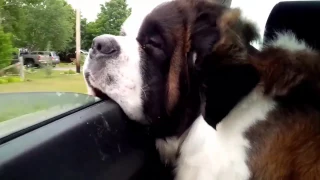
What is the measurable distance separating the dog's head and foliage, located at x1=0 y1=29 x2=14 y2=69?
0.83 ft

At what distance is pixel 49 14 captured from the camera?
4.26ft

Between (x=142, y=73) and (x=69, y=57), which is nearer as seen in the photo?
(x=142, y=73)

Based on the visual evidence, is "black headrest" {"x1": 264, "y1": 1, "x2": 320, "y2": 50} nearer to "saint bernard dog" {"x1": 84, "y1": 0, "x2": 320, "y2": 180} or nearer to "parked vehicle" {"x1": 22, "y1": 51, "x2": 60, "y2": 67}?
"saint bernard dog" {"x1": 84, "y1": 0, "x2": 320, "y2": 180}

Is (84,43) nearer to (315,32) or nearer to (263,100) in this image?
(263,100)

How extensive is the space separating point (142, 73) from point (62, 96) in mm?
283

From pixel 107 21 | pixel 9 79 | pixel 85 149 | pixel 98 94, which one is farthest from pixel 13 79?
pixel 107 21

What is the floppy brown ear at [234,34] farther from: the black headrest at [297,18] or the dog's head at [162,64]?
the black headrest at [297,18]

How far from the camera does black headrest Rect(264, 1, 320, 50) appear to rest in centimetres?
196

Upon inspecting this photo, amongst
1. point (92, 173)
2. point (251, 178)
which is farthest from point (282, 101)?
point (92, 173)

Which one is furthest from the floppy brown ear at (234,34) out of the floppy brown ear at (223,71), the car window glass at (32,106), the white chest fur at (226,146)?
the car window glass at (32,106)

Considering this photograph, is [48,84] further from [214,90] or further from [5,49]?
[214,90]

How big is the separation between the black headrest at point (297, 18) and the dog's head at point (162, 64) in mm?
670

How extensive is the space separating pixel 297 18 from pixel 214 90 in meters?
Answer: 1.06

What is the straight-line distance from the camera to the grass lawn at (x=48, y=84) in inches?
50.3
